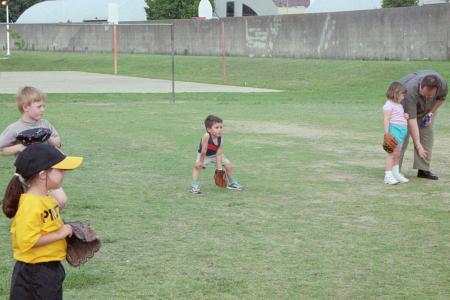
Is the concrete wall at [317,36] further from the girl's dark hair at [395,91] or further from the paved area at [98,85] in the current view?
the girl's dark hair at [395,91]

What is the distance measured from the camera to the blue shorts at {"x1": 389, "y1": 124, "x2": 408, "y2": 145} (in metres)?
10.9

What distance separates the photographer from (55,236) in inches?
183

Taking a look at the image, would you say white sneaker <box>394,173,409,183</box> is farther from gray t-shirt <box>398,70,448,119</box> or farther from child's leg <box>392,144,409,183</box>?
gray t-shirt <box>398,70,448,119</box>

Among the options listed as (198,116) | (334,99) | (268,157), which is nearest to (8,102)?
(198,116)

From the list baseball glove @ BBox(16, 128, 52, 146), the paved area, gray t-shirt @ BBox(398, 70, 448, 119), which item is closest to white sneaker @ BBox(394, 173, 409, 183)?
gray t-shirt @ BBox(398, 70, 448, 119)

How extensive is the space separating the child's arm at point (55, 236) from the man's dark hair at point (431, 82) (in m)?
6.80

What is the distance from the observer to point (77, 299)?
601 cm

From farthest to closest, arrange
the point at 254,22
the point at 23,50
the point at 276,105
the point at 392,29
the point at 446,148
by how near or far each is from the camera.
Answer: the point at 23,50, the point at 254,22, the point at 392,29, the point at 276,105, the point at 446,148

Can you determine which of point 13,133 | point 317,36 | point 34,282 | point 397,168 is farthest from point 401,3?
point 34,282

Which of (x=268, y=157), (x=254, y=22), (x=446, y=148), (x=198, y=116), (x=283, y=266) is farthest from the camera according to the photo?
(x=254, y=22)

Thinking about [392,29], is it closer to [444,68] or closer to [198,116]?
[444,68]

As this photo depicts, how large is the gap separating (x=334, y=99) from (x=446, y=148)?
33.9 feet

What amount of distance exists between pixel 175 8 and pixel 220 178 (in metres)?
45.0

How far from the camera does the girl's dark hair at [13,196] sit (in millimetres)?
4711
